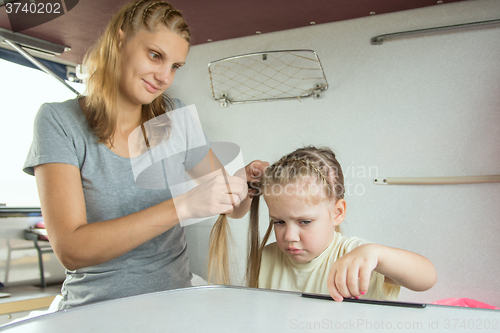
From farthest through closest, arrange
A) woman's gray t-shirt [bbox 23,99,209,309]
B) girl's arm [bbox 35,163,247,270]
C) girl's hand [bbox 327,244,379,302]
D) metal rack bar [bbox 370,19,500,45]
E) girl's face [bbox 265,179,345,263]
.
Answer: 1. metal rack bar [bbox 370,19,500,45]
2. girl's face [bbox 265,179,345,263]
3. woman's gray t-shirt [bbox 23,99,209,309]
4. girl's arm [bbox 35,163,247,270]
5. girl's hand [bbox 327,244,379,302]

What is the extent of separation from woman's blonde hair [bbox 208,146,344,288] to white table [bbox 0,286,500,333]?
0.41 metres

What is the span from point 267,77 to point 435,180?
96 cm

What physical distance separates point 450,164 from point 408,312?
1321mm

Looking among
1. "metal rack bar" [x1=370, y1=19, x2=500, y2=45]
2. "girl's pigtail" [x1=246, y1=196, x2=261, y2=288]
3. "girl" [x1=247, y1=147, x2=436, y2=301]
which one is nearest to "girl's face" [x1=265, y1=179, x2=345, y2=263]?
"girl" [x1=247, y1=147, x2=436, y2=301]

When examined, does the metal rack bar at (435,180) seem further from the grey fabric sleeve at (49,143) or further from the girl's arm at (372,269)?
the grey fabric sleeve at (49,143)

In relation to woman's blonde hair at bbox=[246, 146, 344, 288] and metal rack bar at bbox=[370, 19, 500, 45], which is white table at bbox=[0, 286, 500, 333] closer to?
woman's blonde hair at bbox=[246, 146, 344, 288]

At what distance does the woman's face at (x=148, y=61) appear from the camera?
0.79 meters

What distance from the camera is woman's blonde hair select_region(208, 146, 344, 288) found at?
Result: 2.97 feet

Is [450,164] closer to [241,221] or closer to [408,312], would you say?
[241,221]

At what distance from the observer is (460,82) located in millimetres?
1545

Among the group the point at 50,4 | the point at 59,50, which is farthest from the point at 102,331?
the point at 59,50

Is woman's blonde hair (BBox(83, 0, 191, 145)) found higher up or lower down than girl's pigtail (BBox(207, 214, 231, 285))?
higher up

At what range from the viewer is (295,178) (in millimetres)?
897

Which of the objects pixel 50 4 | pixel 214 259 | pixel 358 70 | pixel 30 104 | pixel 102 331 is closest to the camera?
pixel 102 331
